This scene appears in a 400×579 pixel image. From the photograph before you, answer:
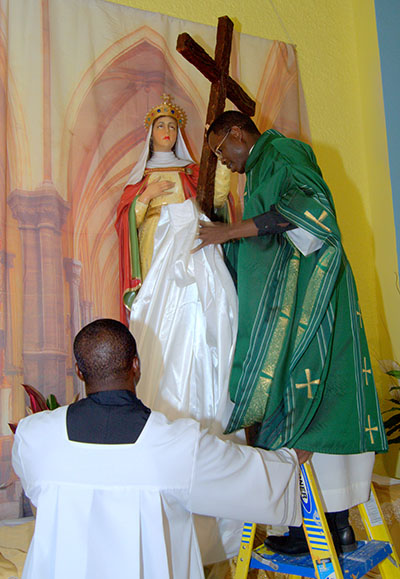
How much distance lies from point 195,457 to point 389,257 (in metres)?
3.50

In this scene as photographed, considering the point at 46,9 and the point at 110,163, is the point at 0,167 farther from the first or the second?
the point at 46,9

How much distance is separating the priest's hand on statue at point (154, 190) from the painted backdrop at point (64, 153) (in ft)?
1.47

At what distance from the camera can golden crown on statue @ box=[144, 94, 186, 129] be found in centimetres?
363

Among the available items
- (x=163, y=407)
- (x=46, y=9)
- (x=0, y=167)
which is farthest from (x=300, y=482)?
(x=46, y=9)

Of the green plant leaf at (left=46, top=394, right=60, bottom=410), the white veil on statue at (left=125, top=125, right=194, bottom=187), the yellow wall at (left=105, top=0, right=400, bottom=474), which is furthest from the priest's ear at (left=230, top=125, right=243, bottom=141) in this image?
the yellow wall at (left=105, top=0, right=400, bottom=474)

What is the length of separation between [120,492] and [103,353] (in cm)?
37

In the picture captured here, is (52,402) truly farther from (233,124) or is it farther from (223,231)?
(233,124)

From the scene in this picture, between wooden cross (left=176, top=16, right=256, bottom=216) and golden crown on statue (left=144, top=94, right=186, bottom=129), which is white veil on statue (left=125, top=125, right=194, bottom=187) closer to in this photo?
golden crown on statue (left=144, top=94, right=186, bottom=129)

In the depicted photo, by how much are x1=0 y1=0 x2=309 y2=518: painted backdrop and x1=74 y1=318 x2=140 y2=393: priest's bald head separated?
6.48 ft

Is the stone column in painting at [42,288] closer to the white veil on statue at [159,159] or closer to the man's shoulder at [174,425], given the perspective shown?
the white veil on statue at [159,159]

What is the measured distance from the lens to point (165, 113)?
363cm

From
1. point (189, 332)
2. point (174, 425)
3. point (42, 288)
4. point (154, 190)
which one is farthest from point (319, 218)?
point (42, 288)

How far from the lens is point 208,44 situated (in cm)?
425

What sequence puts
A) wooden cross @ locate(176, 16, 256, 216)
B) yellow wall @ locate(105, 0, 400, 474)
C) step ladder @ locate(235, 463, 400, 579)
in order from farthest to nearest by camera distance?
yellow wall @ locate(105, 0, 400, 474), wooden cross @ locate(176, 16, 256, 216), step ladder @ locate(235, 463, 400, 579)
